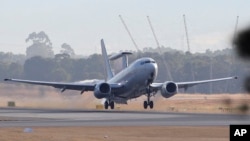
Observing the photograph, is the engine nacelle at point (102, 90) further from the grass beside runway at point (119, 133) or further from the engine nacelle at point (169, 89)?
the grass beside runway at point (119, 133)

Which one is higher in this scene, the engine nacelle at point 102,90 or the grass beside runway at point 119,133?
the engine nacelle at point 102,90

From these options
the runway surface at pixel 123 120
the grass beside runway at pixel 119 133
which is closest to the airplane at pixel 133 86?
the runway surface at pixel 123 120

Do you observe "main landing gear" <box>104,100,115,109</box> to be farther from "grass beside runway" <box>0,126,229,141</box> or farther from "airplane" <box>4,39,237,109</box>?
"grass beside runway" <box>0,126,229,141</box>

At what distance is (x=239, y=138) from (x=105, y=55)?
10557 centimetres

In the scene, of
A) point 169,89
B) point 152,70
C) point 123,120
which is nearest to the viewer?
point 123,120

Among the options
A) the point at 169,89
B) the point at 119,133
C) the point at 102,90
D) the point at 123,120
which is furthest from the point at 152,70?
the point at 119,133

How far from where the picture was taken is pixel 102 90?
10181 cm

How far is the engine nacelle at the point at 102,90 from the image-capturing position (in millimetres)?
101500

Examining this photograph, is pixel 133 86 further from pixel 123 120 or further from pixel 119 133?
pixel 119 133

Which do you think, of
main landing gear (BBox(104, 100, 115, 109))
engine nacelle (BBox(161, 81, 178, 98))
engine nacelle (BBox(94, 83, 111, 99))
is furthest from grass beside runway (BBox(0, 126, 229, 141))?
main landing gear (BBox(104, 100, 115, 109))

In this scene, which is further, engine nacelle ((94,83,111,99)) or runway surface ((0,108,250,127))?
engine nacelle ((94,83,111,99))

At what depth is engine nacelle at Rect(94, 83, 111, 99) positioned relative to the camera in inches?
3996

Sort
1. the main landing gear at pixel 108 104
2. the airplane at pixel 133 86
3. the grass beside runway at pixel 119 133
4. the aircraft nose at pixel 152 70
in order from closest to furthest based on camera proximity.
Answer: the grass beside runway at pixel 119 133, the aircraft nose at pixel 152 70, the airplane at pixel 133 86, the main landing gear at pixel 108 104

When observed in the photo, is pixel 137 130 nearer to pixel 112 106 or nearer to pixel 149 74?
pixel 149 74
